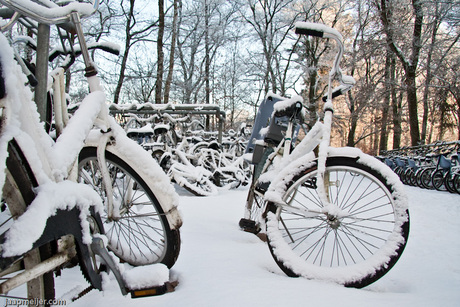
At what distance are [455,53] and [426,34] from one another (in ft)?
6.13

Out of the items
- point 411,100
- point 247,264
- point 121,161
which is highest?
point 411,100

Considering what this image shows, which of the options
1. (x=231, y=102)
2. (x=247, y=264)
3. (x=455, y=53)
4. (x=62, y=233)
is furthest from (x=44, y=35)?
(x=231, y=102)

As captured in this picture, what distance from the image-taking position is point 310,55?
15508 mm

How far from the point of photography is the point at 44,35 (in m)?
1.05

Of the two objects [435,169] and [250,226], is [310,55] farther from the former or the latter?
[250,226]

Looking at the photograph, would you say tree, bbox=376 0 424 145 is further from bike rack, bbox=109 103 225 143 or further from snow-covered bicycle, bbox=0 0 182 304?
snow-covered bicycle, bbox=0 0 182 304

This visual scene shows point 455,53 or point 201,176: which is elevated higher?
point 455,53

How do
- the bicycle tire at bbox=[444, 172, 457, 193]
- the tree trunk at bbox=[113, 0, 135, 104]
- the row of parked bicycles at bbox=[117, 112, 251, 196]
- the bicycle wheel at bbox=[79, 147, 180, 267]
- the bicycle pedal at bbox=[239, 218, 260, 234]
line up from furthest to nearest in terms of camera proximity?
the tree trunk at bbox=[113, 0, 135, 104] < the bicycle tire at bbox=[444, 172, 457, 193] < the row of parked bicycles at bbox=[117, 112, 251, 196] < the bicycle pedal at bbox=[239, 218, 260, 234] < the bicycle wheel at bbox=[79, 147, 180, 267]

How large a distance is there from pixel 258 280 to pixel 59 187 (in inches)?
38.0

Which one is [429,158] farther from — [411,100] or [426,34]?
[426,34]

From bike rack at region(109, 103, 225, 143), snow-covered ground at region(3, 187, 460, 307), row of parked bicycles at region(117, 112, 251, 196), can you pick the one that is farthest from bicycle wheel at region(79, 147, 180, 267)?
bike rack at region(109, 103, 225, 143)

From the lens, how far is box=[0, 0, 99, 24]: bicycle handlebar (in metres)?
0.80

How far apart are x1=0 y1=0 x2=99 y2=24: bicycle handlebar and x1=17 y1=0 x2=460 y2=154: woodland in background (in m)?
8.67

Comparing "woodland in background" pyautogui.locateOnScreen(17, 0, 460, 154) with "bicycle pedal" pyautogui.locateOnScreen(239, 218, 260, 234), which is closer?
"bicycle pedal" pyautogui.locateOnScreen(239, 218, 260, 234)
